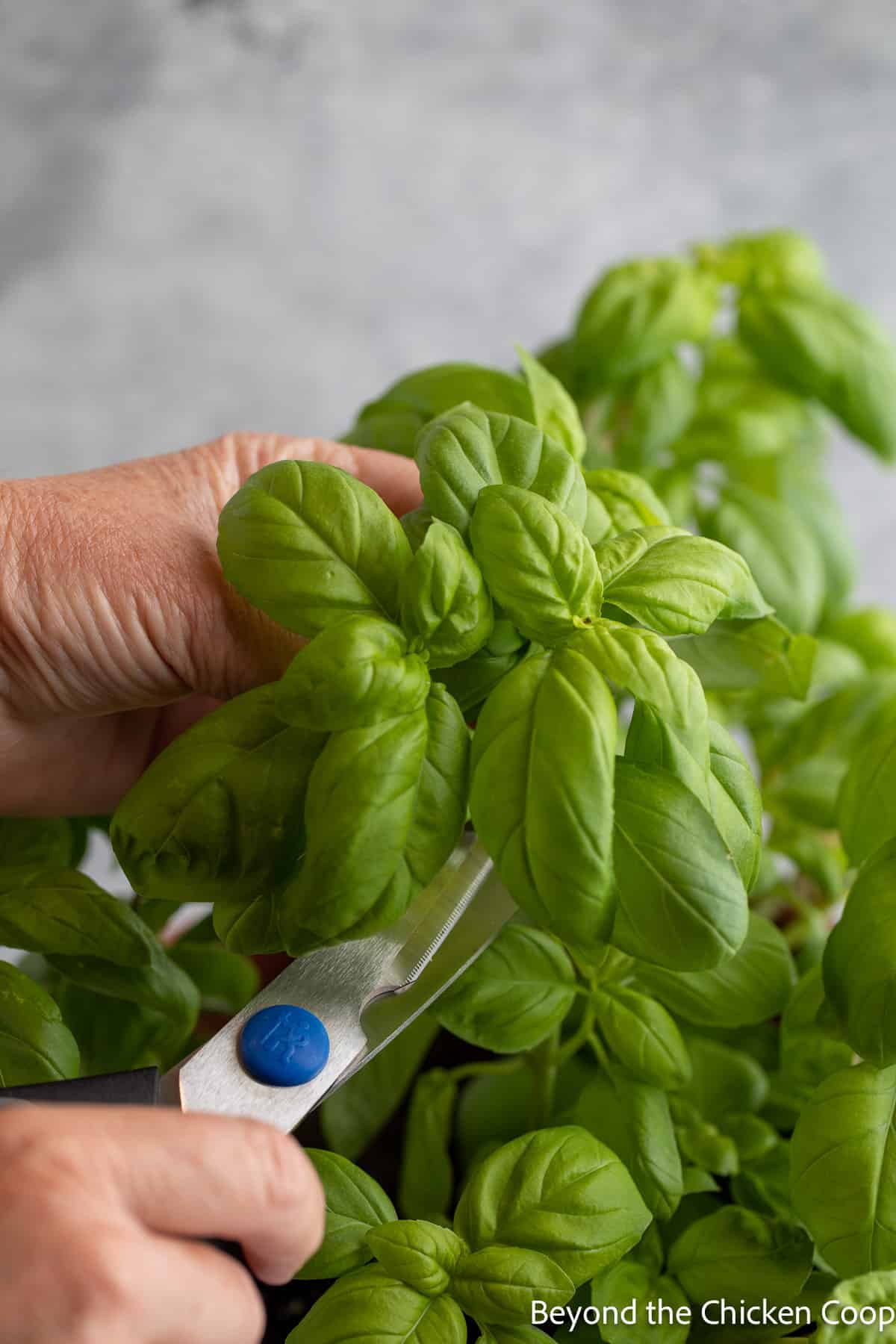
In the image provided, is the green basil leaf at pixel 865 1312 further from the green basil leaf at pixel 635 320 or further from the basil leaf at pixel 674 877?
the green basil leaf at pixel 635 320

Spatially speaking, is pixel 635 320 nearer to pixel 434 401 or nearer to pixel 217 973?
pixel 434 401

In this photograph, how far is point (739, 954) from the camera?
70 cm

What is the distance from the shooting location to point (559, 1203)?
620 mm

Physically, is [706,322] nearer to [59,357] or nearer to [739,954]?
[739,954]

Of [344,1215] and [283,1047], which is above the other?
[283,1047]

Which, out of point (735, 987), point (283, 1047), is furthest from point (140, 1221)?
point (735, 987)

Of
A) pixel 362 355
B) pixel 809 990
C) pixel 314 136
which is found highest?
pixel 314 136

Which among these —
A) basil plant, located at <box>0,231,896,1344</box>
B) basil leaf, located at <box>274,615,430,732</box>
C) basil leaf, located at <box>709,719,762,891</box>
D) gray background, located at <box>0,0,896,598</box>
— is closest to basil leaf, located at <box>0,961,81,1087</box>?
basil plant, located at <box>0,231,896,1344</box>

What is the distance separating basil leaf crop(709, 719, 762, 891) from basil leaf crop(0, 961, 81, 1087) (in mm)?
322

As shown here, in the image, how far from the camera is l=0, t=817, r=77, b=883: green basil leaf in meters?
0.78

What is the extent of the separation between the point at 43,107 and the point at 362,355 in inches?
24.1

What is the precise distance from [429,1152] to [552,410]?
0.44m

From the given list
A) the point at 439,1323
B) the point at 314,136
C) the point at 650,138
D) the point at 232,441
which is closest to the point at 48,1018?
the point at 439,1323

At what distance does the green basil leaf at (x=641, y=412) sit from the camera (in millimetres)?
1090
